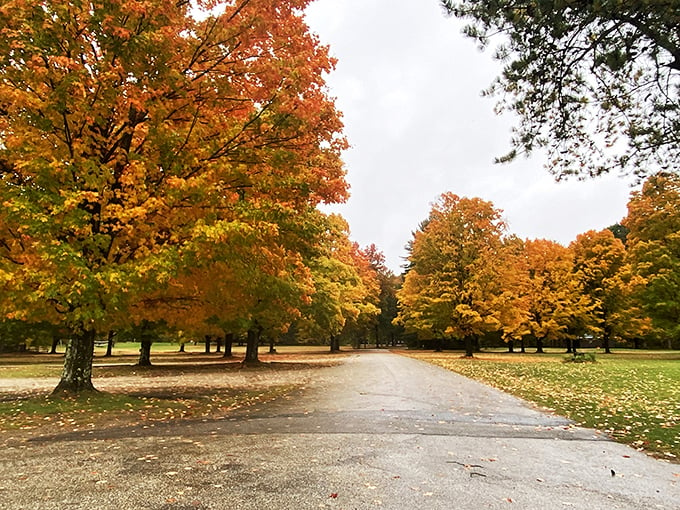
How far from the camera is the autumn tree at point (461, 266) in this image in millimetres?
31438

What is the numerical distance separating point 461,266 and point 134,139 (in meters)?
26.7

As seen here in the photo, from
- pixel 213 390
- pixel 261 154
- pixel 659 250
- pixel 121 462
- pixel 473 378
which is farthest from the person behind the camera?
pixel 659 250

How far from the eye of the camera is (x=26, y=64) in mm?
8477

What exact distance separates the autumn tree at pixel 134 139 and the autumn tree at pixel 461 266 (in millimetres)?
23582

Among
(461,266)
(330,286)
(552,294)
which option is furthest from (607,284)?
(330,286)

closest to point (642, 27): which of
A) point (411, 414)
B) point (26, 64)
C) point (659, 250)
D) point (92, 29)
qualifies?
point (411, 414)

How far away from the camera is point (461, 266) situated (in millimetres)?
32781

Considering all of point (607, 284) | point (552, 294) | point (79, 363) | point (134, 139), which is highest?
point (607, 284)

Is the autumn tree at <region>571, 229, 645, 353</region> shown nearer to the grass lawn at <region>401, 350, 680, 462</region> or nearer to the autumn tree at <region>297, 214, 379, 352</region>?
the autumn tree at <region>297, 214, 379, 352</region>

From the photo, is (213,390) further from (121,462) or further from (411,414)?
(121,462)

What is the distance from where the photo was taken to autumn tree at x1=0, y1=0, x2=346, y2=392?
26.1ft

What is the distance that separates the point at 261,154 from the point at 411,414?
5.98 m

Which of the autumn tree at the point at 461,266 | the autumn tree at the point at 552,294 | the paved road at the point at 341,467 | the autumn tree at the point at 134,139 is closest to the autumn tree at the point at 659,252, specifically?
the autumn tree at the point at 552,294

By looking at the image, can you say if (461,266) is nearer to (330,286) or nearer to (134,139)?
(330,286)
